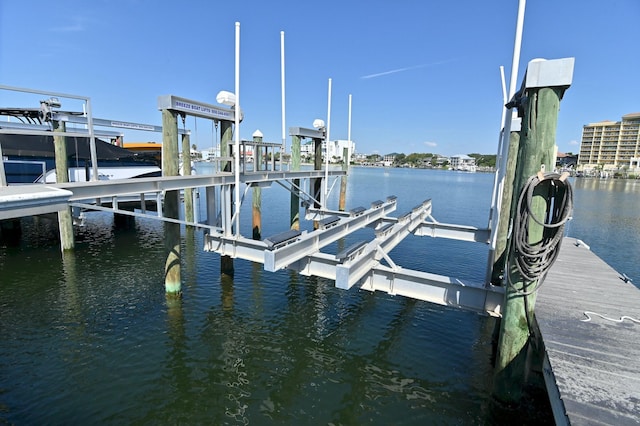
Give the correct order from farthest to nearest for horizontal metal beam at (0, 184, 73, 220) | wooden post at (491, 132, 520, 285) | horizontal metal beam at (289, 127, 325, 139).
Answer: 1. horizontal metal beam at (289, 127, 325, 139)
2. wooden post at (491, 132, 520, 285)
3. horizontal metal beam at (0, 184, 73, 220)

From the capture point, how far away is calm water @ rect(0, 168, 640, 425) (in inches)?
262

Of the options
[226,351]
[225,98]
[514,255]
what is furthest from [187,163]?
[514,255]

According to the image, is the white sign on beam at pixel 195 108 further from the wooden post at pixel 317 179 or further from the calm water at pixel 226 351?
the wooden post at pixel 317 179

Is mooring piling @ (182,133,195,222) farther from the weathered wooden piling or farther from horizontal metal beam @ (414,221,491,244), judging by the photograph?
the weathered wooden piling

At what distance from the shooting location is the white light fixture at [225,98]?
11.1 metres

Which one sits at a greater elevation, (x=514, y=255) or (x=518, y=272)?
(x=514, y=255)

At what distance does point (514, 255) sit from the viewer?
17.4ft

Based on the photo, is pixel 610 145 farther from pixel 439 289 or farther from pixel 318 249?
pixel 318 249

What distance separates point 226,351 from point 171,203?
4.92m

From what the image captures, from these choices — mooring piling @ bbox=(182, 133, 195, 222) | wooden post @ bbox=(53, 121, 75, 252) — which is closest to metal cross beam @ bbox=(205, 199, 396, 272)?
mooring piling @ bbox=(182, 133, 195, 222)

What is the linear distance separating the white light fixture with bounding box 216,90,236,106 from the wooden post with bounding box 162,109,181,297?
188 centimetres

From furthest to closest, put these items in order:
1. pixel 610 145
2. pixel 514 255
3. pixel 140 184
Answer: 1. pixel 610 145
2. pixel 140 184
3. pixel 514 255

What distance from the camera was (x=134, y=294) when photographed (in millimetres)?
11852

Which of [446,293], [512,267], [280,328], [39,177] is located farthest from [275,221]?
[512,267]
